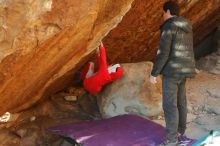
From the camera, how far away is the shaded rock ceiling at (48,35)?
436 centimetres

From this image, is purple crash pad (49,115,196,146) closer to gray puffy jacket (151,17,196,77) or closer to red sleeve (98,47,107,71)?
red sleeve (98,47,107,71)

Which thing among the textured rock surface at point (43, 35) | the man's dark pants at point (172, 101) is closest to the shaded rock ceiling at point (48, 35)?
the textured rock surface at point (43, 35)

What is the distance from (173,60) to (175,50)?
11 cm

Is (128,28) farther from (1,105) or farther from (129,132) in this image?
(1,105)

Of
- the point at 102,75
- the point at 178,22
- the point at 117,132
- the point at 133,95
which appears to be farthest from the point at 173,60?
the point at 102,75

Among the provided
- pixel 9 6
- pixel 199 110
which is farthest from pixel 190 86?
pixel 9 6

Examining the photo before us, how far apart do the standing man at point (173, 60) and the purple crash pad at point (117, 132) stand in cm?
42

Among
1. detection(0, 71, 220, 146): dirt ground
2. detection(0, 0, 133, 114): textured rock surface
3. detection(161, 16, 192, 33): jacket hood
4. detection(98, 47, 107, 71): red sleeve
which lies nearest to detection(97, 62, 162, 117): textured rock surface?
detection(0, 71, 220, 146): dirt ground

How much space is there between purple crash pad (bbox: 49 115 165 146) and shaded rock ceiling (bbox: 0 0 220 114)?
2.41ft

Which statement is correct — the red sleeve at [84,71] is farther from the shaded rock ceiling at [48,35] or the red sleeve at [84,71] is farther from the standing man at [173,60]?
the standing man at [173,60]

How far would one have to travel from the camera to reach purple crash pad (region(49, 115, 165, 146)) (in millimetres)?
5534

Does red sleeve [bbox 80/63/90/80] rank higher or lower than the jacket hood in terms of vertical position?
lower

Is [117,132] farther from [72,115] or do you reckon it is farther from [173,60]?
[72,115]

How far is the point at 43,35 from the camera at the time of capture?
15.0 feet
